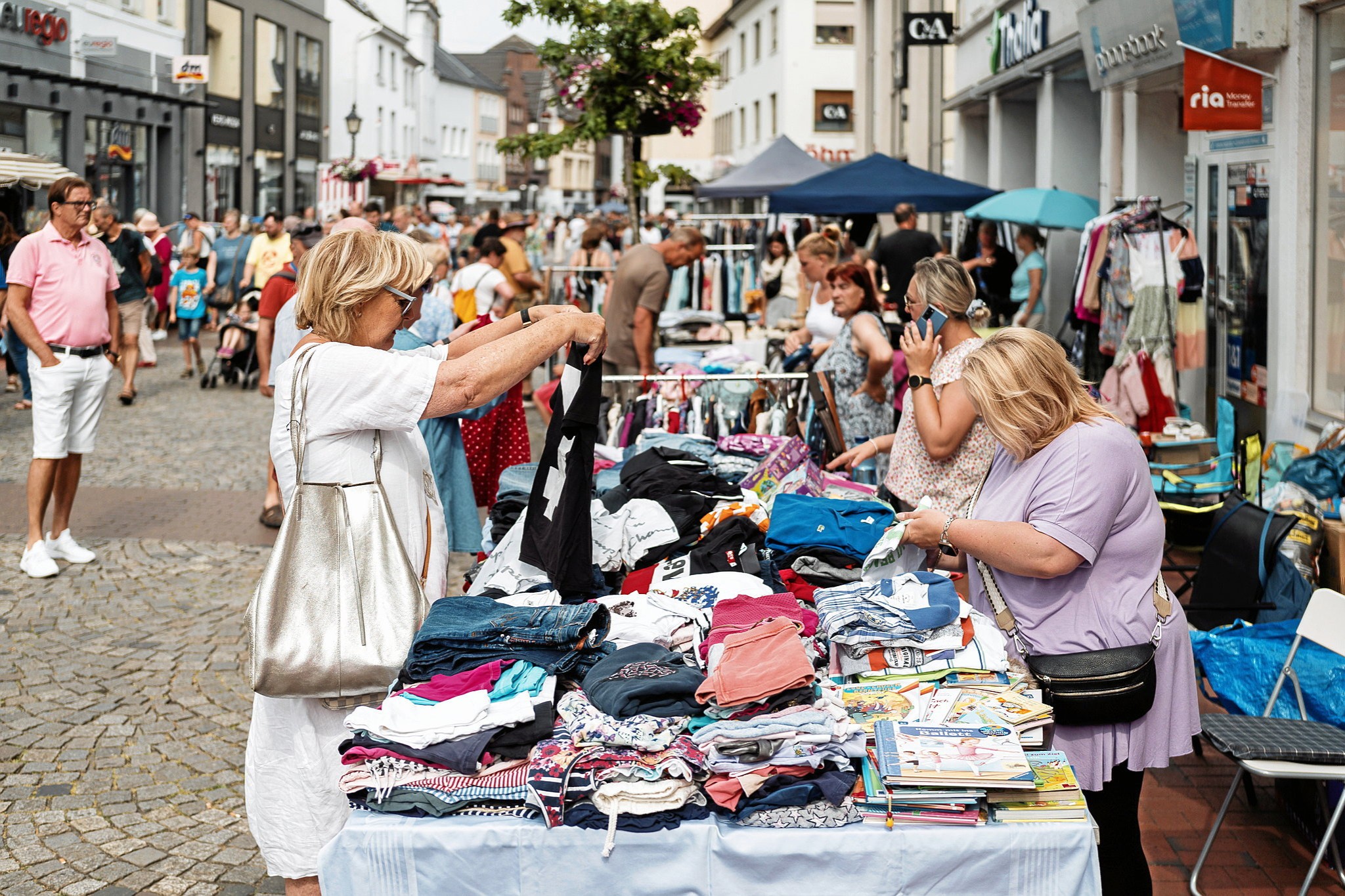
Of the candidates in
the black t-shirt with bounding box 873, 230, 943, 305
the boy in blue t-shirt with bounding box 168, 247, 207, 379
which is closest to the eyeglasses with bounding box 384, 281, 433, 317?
the black t-shirt with bounding box 873, 230, 943, 305

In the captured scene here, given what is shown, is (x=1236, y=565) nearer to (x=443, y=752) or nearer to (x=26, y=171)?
(x=443, y=752)

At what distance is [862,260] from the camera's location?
15.1 meters

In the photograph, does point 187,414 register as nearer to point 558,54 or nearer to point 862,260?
point 558,54

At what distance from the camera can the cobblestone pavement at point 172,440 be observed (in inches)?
423

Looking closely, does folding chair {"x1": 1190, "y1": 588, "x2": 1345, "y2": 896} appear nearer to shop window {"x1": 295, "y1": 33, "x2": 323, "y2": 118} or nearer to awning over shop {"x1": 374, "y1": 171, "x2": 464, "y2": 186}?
awning over shop {"x1": 374, "y1": 171, "x2": 464, "y2": 186}

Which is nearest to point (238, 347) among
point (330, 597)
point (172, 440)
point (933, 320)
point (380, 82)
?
point (172, 440)

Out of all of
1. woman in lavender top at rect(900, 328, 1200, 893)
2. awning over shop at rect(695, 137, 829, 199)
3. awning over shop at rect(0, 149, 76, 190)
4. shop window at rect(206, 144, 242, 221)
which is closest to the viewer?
woman in lavender top at rect(900, 328, 1200, 893)

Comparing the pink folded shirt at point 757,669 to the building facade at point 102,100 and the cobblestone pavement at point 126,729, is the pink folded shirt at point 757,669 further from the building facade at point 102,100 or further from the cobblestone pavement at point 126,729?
the building facade at point 102,100

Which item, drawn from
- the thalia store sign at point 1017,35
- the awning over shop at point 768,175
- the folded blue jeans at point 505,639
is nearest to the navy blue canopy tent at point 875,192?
the thalia store sign at point 1017,35

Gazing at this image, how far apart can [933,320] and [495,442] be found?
278cm

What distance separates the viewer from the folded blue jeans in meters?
3.13

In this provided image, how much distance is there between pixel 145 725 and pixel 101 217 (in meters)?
9.59

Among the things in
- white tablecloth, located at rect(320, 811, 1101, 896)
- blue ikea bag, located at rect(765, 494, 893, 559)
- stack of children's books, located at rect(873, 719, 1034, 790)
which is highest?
blue ikea bag, located at rect(765, 494, 893, 559)

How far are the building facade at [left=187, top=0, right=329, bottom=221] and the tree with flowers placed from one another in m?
21.6
